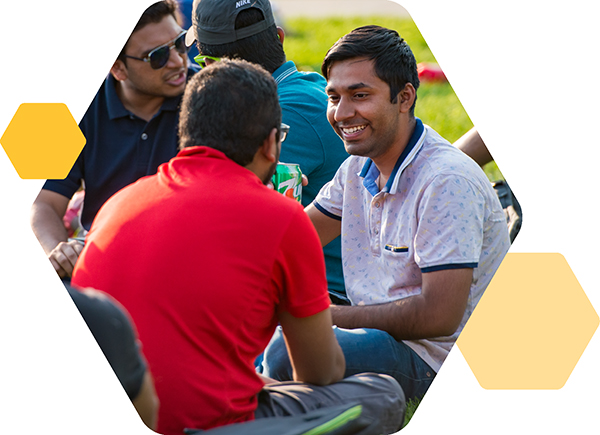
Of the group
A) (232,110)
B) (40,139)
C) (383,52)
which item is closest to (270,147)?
(232,110)

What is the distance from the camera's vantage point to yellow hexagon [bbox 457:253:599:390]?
2.11 meters

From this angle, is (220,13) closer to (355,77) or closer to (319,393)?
(355,77)

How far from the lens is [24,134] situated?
2234 millimetres

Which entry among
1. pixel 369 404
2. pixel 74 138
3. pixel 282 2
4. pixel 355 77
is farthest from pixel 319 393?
pixel 282 2

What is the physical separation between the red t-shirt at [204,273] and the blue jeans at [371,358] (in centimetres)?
43

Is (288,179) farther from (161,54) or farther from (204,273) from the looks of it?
(204,273)

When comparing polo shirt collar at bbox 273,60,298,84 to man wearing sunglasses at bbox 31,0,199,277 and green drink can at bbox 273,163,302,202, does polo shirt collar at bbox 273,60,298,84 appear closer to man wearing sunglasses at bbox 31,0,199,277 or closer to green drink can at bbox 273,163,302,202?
man wearing sunglasses at bbox 31,0,199,277

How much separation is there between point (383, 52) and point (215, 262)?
3.46 feet

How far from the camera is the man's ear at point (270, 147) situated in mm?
1798

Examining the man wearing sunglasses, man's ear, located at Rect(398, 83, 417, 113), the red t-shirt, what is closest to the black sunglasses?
the man wearing sunglasses

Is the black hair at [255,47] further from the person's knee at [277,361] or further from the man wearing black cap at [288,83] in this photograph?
the person's knee at [277,361]

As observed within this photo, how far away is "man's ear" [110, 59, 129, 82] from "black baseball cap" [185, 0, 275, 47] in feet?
1.20

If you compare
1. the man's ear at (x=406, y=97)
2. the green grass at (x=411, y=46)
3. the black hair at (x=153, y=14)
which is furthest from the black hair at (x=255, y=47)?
the man's ear at (x=406, y=97)

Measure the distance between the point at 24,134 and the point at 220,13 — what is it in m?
0.96
